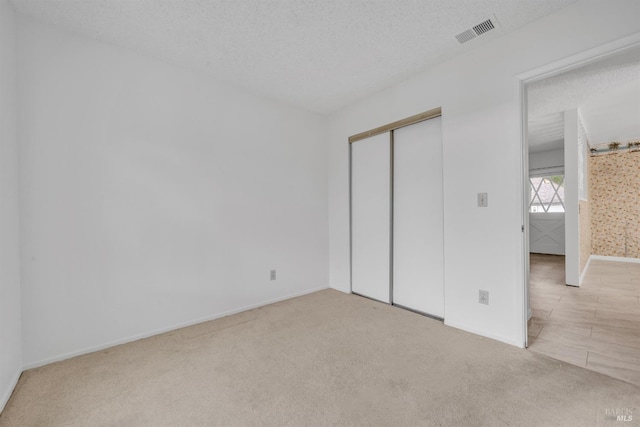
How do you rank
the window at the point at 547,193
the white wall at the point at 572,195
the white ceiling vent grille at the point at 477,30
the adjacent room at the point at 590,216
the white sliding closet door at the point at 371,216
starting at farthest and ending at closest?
1. the window at the point at 547,193
2. the white wall at the point at 572,195
3. the white sliding closet door at the point at 371,216
4. the adjacent room at the point at 590,216
5. the white ceiling vent grille at the point at 477,30

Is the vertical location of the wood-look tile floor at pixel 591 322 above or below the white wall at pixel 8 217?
below

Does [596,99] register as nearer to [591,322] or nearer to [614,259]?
[591,322]

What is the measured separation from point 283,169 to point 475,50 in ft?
7.26

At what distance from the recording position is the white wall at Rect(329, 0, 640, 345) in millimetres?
1848

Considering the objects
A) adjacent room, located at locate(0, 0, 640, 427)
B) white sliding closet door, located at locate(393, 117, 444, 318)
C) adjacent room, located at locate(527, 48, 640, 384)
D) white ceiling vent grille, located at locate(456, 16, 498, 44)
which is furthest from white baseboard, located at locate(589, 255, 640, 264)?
white ceiling vent grille, located at locate(456, 16, 498, 44)

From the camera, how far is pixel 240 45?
7.16 ft

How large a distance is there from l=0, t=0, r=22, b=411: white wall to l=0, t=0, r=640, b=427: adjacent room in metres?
0.02

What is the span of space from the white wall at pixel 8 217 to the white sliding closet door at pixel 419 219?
306 centimetres

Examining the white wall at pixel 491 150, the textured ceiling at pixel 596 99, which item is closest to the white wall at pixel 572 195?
the textured ceiling at pixel 596 99

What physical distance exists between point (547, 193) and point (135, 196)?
845cm

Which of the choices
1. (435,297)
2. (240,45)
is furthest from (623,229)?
(240,45)

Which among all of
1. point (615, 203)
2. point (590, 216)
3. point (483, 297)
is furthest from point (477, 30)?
point (615, 203)

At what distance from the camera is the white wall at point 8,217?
1.53m

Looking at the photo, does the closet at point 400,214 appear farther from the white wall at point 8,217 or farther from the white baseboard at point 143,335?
the white wall at point 8,217
